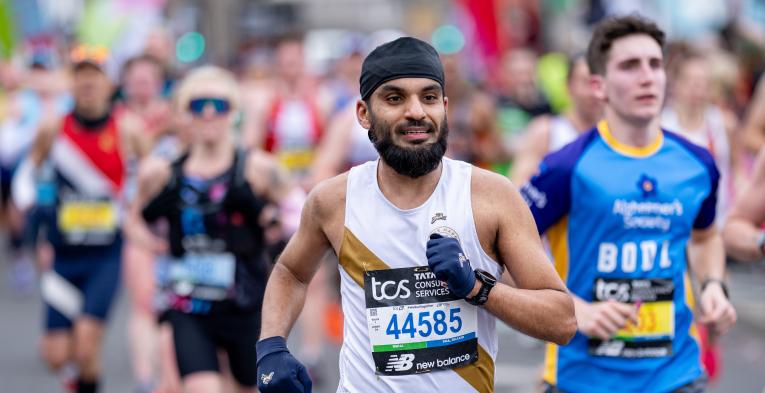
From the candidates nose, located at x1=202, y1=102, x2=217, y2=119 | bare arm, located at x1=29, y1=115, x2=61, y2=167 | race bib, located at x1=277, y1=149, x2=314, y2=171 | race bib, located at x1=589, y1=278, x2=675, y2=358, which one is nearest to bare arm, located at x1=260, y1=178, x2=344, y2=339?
race bib, located at x1=589, y1=278, x2=675, y2=358

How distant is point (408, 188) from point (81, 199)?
5544 millimetres

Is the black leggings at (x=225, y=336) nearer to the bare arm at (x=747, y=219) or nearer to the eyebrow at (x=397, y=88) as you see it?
the bare arm at (x=747, y=219)

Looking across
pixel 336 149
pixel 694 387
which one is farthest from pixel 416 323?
pixel 336 149

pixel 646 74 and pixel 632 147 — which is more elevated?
pixel 646 74

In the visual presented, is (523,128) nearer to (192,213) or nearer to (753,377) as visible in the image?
(753,377)

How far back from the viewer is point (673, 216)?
5766mm

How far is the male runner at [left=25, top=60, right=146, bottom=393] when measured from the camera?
31.3 feet

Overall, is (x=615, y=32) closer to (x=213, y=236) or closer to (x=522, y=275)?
(x=522, y=275)

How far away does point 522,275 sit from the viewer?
4.58 meters

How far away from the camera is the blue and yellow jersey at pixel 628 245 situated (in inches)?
225

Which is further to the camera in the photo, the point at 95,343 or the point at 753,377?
the point at 753,377

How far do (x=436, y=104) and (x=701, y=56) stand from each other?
6002mm

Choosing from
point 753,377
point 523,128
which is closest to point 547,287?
point 753,377

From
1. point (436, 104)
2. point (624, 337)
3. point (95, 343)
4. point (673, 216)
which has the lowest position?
point (95, 343)
